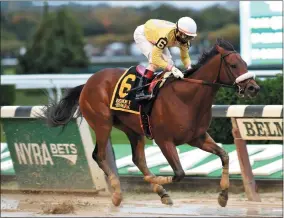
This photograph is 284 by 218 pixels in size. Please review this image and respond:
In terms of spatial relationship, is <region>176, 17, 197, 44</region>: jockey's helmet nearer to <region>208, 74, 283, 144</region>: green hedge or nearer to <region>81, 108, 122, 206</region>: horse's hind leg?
<region>81, 108, 122, 206</region>: horse's hind leg

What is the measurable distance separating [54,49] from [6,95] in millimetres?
4845

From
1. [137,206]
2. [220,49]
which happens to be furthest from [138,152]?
[220,49]

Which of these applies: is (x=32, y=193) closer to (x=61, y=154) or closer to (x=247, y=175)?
(x=61, y=154)

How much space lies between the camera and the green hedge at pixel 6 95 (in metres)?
17.3

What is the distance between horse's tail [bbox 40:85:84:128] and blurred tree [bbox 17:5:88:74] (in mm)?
13385

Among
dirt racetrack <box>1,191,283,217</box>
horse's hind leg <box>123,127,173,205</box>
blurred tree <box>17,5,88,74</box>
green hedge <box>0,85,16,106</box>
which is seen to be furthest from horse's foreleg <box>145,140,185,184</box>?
blurred tree <box>17,5,88,74</box>

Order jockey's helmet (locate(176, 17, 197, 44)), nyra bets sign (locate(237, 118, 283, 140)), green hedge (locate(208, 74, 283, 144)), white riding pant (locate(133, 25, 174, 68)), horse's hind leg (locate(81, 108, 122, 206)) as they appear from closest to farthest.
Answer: jockey's helmet (locate(176, 17, 197, 44))
white riding pant (locate(133, 25, 174, 68))
horse's hind leg (locate(81, 108, 122, 206))
nyra bets sign (locate(237, 118, 283, 140))
green hedge (locate(208, 74, 283, 144))

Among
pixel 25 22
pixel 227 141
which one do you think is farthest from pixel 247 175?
pixel 25 22

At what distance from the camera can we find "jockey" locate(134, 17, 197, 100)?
7.05m

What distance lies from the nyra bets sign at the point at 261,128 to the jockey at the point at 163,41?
1.41 meters

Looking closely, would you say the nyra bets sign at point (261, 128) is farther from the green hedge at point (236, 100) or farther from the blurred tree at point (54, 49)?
the blurred tree at point (54, 49)

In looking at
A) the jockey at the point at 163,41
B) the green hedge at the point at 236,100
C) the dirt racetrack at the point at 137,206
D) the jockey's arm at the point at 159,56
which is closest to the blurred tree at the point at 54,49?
the green hedge at the point at 236,100

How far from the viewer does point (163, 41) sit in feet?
23.7

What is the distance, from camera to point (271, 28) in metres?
11.7
